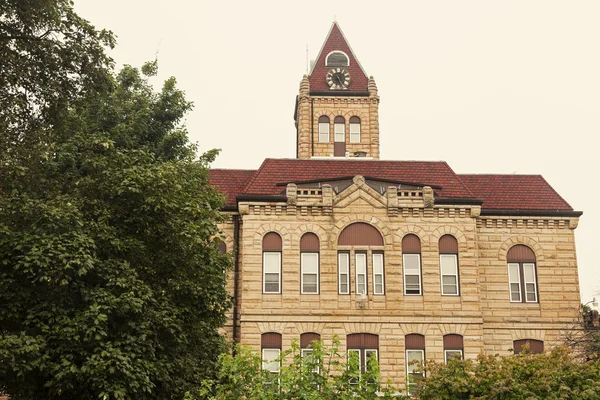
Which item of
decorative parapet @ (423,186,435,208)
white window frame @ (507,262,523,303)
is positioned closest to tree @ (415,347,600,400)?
decorative parapet @ (423,186,435,208)

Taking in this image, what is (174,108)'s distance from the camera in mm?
27203

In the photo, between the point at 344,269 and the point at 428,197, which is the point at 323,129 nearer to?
the point at 428,197

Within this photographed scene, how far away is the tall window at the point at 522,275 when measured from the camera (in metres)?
32.1

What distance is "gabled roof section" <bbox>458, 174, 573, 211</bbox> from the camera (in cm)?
3294

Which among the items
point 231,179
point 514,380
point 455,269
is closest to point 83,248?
point 514,380

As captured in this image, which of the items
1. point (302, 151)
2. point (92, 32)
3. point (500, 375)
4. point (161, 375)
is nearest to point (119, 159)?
point (92, 32)

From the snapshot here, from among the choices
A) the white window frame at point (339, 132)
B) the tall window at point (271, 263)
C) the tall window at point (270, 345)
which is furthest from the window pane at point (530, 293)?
the white window frame at point (339, 132)

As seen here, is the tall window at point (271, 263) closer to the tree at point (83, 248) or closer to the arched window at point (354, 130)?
the tree at point (83, 248)

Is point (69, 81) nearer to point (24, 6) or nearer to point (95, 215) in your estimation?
point (24, 6)

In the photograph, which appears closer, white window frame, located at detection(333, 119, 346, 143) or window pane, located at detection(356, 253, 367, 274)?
window pane, located at detection(356, 253, 367, 274)

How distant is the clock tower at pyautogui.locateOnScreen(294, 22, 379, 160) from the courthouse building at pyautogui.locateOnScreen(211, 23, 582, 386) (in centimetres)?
1789

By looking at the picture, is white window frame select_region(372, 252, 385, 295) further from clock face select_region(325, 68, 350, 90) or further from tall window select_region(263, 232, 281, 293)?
clock face select_region(325, 68, 350, 90)

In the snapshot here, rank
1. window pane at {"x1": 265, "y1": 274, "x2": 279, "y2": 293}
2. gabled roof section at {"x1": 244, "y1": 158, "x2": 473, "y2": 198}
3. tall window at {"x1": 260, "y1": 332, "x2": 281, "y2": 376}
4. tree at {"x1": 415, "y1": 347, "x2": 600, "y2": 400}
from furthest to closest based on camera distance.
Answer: gabled roof section at {"x1": 244, "y1": 158, "x2": 473, "y2": 198} → window pane at {"x1": 265, "y1": 274, "x2": 279, "y2": 293} → tall window at {"x1": 260, "y1": 332, "x2": 281, "y2": 376} → tree at {"x1": 415, "y1": 347, "x2": 600, "y2": 400}

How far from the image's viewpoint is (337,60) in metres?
54.4
